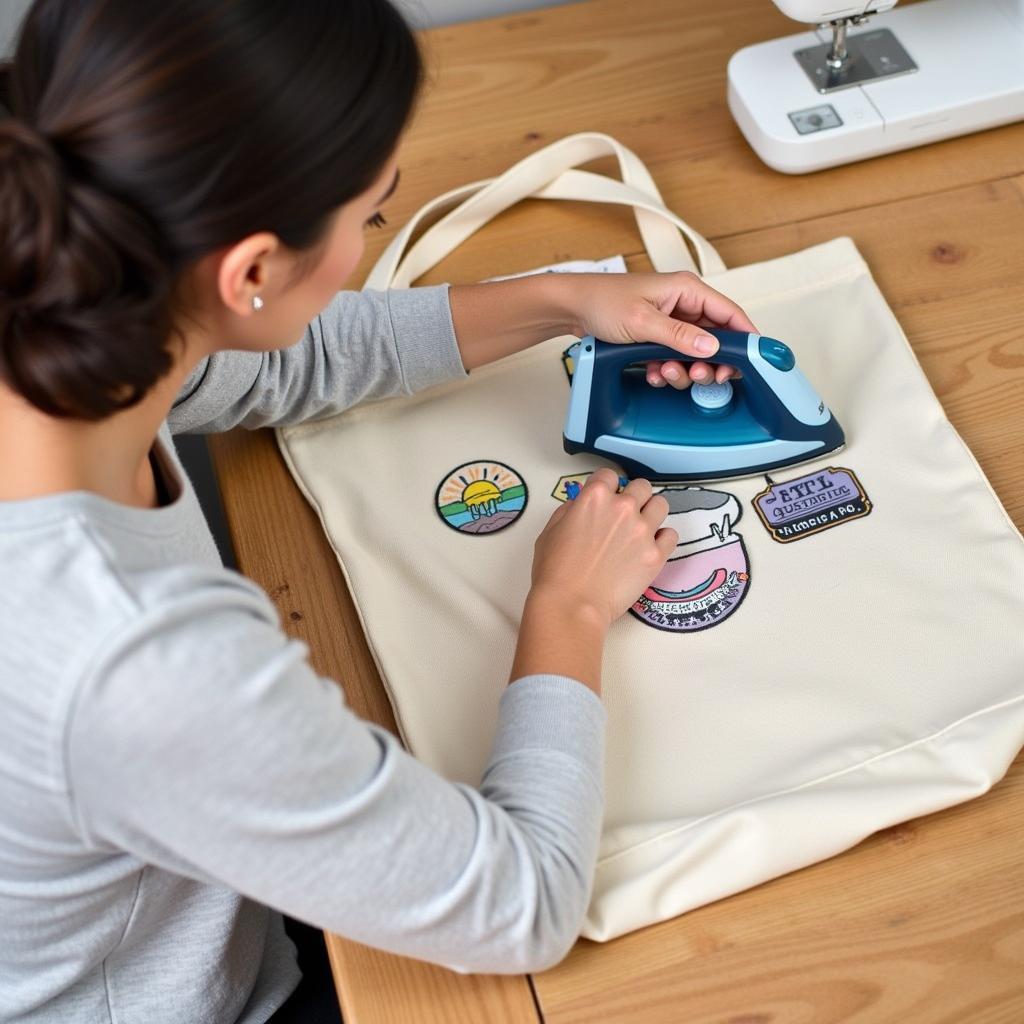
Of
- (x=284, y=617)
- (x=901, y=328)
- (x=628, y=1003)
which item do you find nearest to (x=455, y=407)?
(x=284, y=617)

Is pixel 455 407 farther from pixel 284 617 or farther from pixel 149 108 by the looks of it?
pixel 149 108

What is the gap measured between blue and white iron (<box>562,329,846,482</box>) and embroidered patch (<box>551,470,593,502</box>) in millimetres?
17

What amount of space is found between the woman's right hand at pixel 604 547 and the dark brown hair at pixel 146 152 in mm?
262

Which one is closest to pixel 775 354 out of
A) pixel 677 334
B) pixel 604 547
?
pixel 677 334

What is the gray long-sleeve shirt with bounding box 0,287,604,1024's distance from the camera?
0.50 m

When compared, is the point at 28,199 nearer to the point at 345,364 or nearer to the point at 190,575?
the point at 190,575

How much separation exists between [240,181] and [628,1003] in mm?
419

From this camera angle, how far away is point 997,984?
579mm

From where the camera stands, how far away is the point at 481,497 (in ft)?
2.64

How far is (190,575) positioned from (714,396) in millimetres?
402

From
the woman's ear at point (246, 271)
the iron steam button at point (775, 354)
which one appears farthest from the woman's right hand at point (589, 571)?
the woman's ear at point (246, 271)

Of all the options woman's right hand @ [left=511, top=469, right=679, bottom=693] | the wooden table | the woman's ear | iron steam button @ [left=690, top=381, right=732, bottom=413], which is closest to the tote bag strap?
the wooden table

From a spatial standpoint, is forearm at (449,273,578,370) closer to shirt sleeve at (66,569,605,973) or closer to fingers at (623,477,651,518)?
fingers at (623,477,651,518)

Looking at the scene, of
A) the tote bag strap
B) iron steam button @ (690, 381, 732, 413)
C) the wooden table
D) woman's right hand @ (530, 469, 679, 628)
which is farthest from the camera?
the tote bag strap
